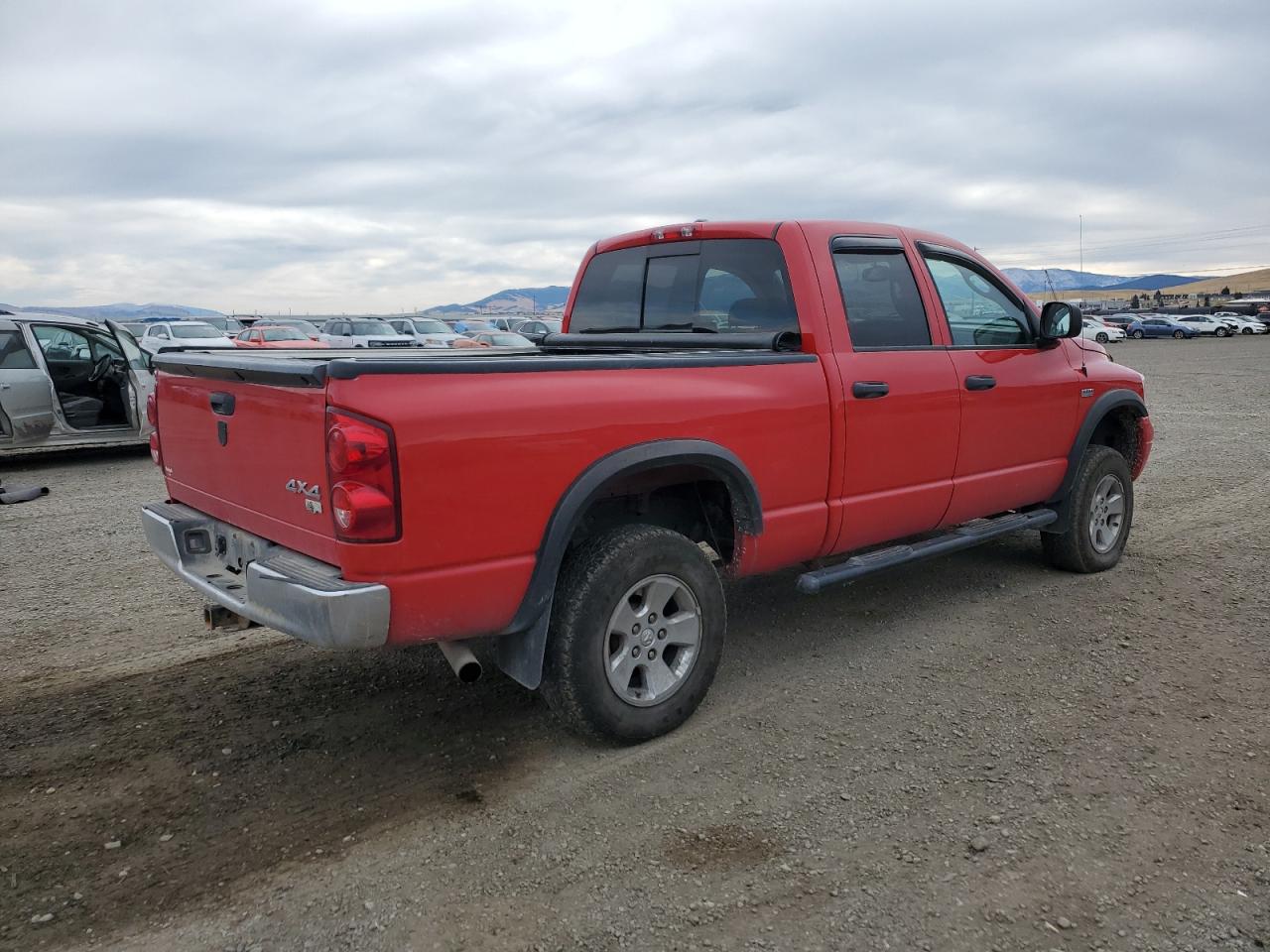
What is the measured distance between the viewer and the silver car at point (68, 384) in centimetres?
1027

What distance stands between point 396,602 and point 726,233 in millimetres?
2529

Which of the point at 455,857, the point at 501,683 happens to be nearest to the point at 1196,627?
the point at 501,683

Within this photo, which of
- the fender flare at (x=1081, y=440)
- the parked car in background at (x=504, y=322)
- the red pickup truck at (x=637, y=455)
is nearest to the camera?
the red pickup truck at (x=637, y=455)

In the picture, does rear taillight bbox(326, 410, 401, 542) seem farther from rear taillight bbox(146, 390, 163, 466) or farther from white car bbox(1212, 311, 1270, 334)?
white car bbox(1212, 311, 1270, 334)

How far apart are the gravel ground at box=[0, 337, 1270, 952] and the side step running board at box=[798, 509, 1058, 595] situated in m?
0.45

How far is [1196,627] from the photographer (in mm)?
4910

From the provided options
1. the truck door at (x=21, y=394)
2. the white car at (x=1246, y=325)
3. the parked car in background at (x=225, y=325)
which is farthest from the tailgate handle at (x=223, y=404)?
the white car at (x=1246, y=325)

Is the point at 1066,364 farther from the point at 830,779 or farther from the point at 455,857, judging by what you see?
the point at 455,857

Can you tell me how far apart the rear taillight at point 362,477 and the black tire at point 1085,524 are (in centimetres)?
433

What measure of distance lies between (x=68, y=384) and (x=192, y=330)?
14.1 meters

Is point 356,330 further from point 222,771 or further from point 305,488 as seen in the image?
point 305,488

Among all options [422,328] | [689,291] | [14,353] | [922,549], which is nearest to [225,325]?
[422,328]

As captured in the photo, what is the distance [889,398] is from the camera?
14.4 feet

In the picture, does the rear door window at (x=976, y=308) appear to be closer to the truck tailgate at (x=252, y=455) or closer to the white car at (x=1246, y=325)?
the truck tailgate at (x=252, y=455)
